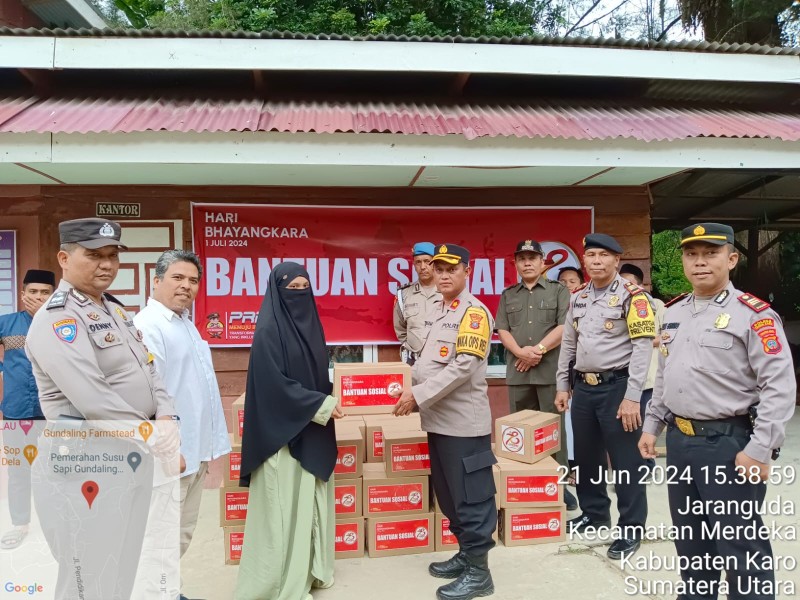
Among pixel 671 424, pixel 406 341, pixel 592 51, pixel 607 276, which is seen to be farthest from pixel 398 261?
pixel 671 424

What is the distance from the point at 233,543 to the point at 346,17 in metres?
11.3

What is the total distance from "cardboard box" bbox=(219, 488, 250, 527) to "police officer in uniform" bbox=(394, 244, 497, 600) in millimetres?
1196

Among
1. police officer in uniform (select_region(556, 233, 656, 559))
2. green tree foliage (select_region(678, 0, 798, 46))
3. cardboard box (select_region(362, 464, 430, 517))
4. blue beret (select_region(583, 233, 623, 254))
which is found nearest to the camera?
police officer in uniform (select_region(556, 233, 656, 559))

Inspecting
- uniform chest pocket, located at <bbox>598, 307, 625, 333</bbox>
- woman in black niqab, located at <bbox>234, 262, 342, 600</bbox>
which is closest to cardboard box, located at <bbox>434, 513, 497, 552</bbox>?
woman in black niqab, located at <bbox>234, 262, 342, 600</bbox>

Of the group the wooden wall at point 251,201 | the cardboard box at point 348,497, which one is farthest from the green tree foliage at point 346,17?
the cardboard box at point 348,497

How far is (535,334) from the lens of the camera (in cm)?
434

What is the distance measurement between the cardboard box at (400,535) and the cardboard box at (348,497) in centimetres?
12

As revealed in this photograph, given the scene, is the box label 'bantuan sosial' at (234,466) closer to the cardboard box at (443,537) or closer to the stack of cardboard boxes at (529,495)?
the cardboard box at (443,537)

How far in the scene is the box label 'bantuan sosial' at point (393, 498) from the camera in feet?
11.6

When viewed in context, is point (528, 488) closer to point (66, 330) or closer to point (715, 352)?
point (715, 352)

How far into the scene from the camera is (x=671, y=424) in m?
2.61

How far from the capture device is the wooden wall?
4609 mm

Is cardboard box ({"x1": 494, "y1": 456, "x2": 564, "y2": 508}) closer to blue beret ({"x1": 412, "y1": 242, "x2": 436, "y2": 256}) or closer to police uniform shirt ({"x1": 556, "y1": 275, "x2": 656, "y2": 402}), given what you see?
police uniform shirt ({"x1": 556, "y1": 275, "x2": 656, "y2": 402})

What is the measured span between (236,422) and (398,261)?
82.4 inches
